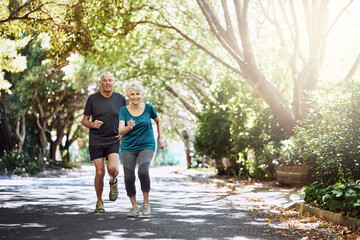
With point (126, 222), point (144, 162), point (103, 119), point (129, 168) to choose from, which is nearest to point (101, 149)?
point (103, 119)

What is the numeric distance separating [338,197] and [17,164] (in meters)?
20.2

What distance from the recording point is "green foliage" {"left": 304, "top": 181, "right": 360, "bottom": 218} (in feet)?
23.0

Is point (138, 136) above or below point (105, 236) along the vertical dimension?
above

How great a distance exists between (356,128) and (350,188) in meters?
2.18

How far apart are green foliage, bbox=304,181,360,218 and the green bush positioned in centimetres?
1782

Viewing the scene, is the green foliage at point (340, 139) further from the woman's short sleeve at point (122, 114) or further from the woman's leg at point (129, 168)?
the woman's short sleeve at point (122, 114)

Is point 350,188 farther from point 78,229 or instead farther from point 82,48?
point 82,48

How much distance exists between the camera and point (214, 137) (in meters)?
21.9

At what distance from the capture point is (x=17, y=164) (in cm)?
2498

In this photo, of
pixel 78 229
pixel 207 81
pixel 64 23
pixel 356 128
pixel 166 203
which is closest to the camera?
pixel 78 229

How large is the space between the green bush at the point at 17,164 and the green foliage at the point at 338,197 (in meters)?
17.8

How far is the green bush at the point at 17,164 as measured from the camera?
24.1 meters

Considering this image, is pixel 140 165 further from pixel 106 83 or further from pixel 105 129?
pixel 106 83

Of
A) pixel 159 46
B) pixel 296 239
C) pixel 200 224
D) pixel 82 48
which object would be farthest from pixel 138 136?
pixel 159 46
